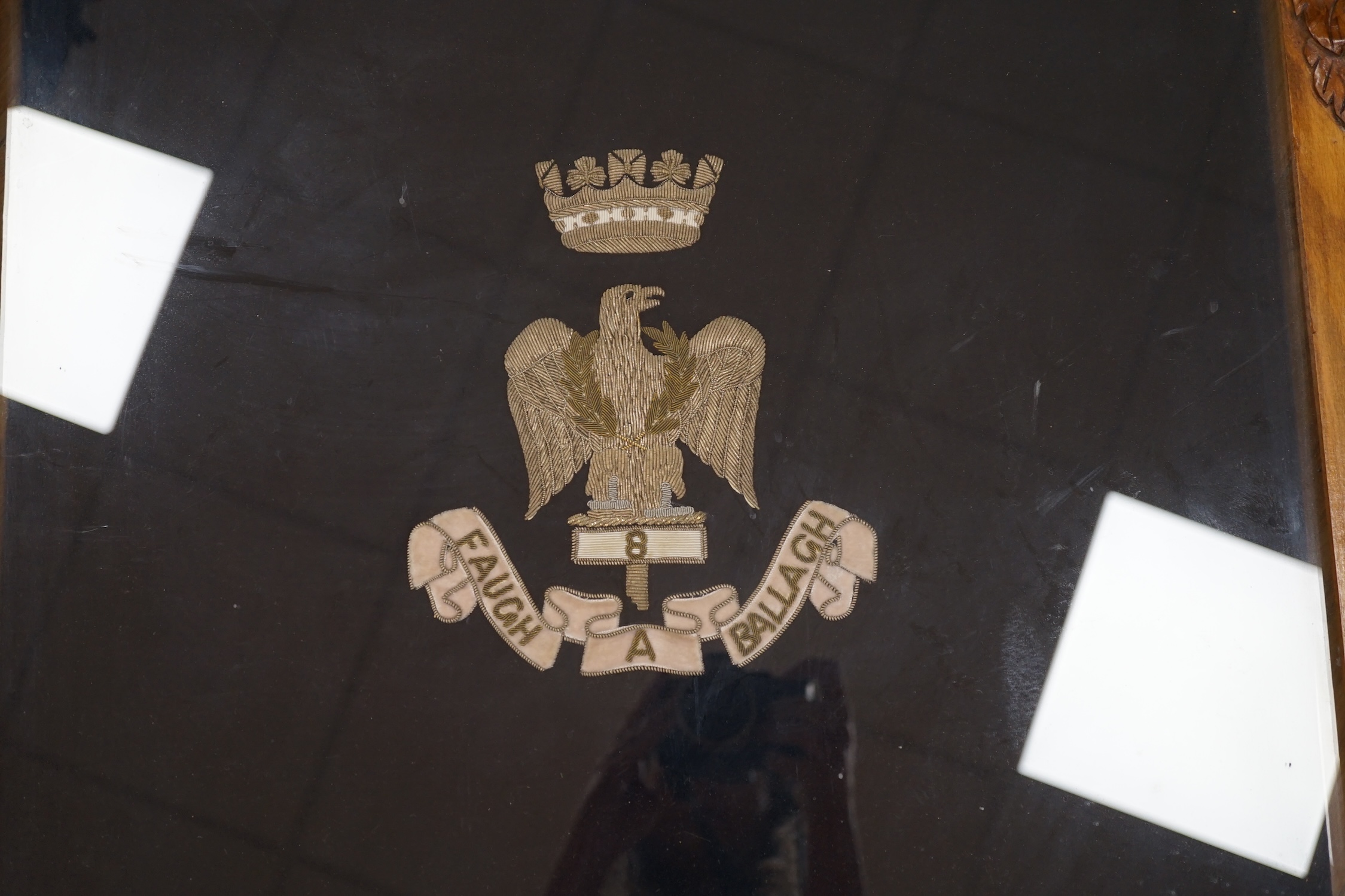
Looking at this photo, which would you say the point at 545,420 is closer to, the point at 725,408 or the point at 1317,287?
the point at 725,408

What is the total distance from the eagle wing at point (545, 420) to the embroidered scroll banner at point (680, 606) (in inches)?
3.5

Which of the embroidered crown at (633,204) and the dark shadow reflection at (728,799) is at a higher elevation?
the embroidered crown at (633,204)

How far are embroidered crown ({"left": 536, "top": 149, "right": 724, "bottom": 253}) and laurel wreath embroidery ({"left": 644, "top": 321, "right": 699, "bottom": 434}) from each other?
104mm

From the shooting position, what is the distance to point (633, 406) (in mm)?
921

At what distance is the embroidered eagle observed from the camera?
0.92m

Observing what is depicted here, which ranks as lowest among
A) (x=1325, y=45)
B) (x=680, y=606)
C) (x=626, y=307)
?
(x=680, y=606)

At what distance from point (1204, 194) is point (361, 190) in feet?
2.80

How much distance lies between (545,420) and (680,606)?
0.74 feet

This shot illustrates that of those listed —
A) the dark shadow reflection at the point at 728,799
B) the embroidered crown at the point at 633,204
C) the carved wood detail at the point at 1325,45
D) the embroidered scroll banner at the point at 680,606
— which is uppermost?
the carved wood detail at the point at 1325,45

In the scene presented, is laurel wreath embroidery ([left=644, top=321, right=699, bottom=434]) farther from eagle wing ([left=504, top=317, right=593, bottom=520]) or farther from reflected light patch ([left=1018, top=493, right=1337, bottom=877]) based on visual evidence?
reflected light patch ([left=1018, top=493, right=1337, bottom=877])

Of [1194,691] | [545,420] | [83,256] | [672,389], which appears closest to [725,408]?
[672,389]

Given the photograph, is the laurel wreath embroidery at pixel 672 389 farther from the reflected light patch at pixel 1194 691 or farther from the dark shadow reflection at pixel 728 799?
the reflected light patch at pixel 1194 691

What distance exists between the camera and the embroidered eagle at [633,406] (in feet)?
3.03

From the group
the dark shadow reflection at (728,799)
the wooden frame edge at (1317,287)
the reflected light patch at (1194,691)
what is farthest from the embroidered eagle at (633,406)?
the wooden frame edge at (1317,287)
